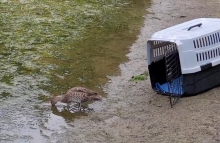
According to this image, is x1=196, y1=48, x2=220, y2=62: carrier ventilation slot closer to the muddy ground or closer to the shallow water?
the muddy ground

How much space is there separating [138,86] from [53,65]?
67.8 inches

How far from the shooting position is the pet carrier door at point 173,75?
7.19 m

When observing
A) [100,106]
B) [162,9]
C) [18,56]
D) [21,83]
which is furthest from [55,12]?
[100,106]

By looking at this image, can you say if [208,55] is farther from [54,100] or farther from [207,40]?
[54,100]

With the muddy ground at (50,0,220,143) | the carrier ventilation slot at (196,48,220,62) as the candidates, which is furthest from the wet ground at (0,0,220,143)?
the carrier ventilation slot at (196,48,220,62)

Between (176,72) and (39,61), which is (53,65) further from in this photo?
(176,72)

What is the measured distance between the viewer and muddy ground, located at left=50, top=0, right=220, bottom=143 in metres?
6.26

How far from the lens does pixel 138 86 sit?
26.5 ft

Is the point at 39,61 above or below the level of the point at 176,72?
below

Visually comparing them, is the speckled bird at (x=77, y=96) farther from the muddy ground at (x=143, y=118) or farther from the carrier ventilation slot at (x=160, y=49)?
the carrier ventilation slot at (x=160, y=49)

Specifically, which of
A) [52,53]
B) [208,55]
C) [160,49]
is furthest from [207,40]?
[52,53]

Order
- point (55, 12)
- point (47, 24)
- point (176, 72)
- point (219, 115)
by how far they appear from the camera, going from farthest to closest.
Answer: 1. point (55, 12)
2. point (47, 24)
3. point (176, 72)
4. point (219, 115)

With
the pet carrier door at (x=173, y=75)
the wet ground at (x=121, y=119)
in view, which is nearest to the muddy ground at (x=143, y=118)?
the wet ground at (x=121, y=119)

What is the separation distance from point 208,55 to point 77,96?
1.89 m
